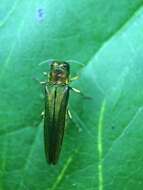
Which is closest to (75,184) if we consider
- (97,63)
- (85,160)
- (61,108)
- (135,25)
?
(85,160)

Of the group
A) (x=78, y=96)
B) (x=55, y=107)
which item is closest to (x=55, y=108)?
(x=55, y=107)

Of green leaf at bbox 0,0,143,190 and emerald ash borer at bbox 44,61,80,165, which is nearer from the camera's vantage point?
green leaf at bbox 0,0,143,190

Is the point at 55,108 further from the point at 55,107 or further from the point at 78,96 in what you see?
the point at 78,96

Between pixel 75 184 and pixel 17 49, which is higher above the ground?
pixel 17 49

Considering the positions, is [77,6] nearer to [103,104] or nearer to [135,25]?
[135,25]

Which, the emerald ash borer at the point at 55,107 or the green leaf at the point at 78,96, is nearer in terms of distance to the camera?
the green leaf at the point at 78,96
